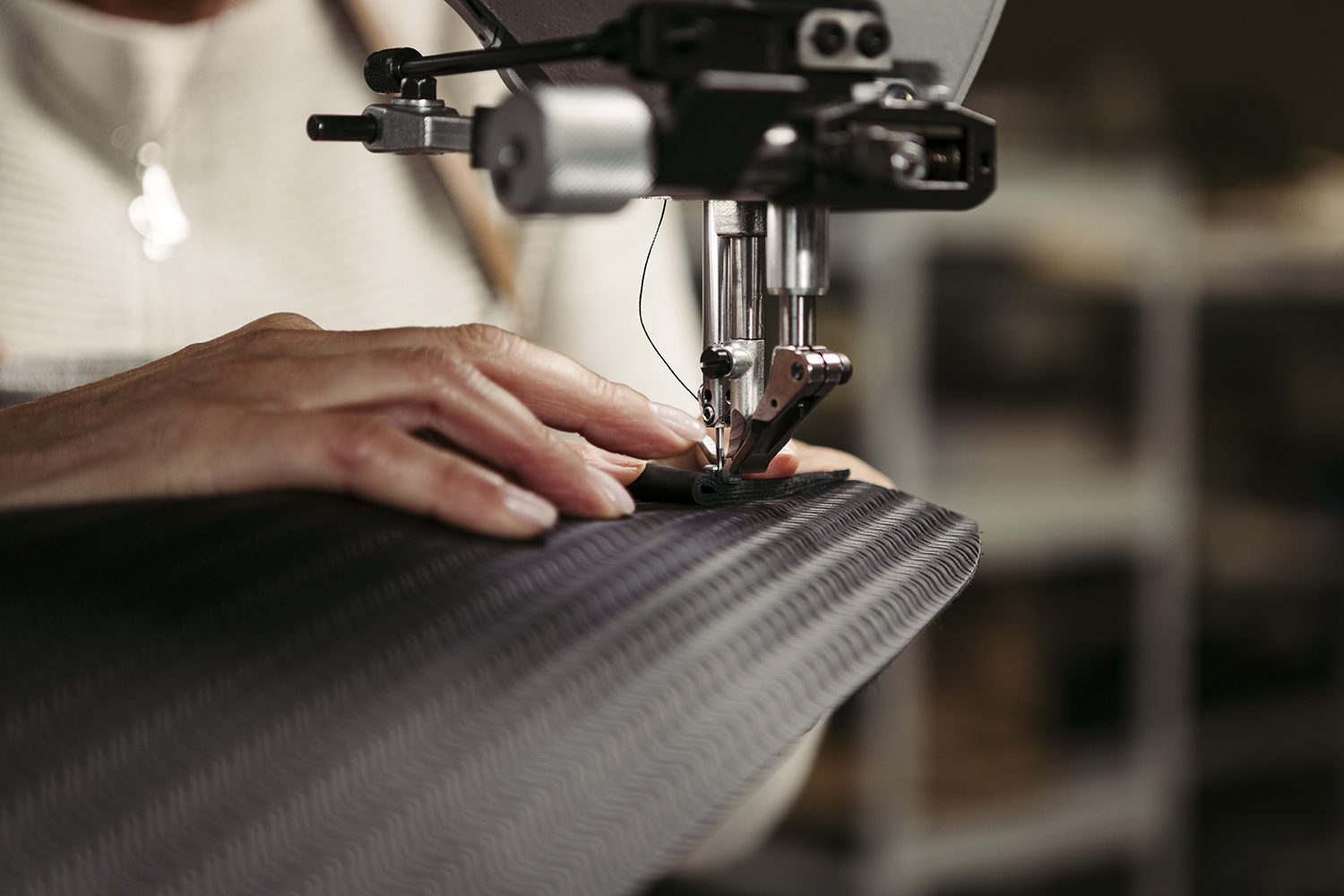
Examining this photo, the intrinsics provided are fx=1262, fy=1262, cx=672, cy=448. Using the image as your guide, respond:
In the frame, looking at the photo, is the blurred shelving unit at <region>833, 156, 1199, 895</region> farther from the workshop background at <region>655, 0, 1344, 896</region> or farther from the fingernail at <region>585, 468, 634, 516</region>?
the fingernail at <region>585, 468, 634, 516</region>

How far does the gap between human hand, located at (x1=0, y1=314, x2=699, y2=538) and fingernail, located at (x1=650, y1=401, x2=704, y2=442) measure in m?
0.03

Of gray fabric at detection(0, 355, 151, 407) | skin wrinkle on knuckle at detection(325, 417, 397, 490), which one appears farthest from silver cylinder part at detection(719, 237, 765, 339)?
gray fabric at detection(0, 355, 151, 407)

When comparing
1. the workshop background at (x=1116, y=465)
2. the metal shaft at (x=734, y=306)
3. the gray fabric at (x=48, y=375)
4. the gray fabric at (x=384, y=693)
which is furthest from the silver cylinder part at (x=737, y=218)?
the workshop background at (x=1116, y=465)

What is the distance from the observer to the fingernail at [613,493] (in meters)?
0.38

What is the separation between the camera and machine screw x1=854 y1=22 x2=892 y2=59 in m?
0.33

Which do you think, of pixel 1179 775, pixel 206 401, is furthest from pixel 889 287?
pixel 206 401

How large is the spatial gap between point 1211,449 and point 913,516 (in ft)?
6.42

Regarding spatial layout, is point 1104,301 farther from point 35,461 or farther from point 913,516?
point 35,461

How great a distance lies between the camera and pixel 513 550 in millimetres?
332

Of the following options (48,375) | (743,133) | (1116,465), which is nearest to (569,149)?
(743,133)

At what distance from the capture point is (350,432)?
35cm

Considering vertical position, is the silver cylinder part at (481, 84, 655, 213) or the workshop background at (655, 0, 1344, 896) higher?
the silver cylinder part at (481, 84, 655, 213)

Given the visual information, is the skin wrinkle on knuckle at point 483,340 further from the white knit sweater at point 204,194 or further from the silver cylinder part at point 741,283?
the white knit sweater at point 204,194

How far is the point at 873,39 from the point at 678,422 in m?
0.16
